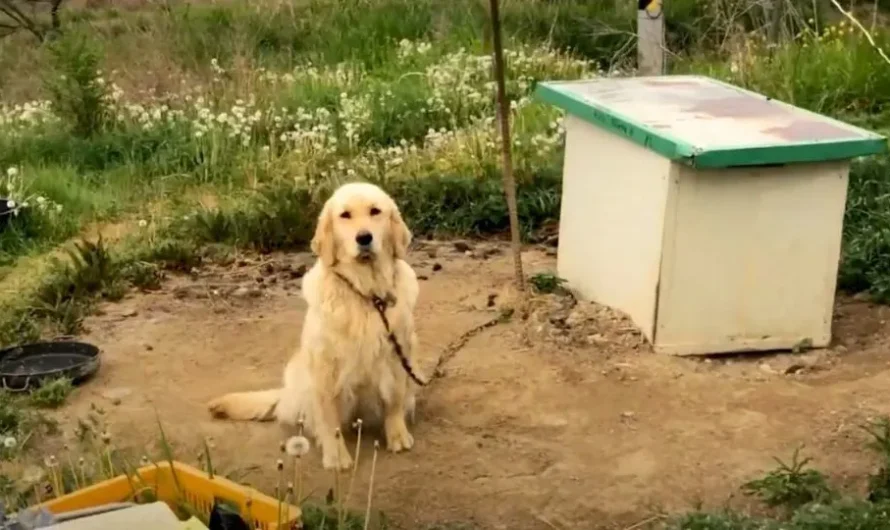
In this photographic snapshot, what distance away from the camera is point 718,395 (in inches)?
182

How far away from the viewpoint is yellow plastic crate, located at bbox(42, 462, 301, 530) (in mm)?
3215

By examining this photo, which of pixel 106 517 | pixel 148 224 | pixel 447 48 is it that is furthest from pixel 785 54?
pixel 106 517

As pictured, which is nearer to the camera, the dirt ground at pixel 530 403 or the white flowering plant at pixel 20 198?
the dirt ground at pixel 530 403

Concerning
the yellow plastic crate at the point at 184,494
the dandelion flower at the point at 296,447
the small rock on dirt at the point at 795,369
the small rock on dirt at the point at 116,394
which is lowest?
the small rock on dirt at the point at 116,394

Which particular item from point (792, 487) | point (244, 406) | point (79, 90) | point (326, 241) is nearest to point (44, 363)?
point (244, 406)

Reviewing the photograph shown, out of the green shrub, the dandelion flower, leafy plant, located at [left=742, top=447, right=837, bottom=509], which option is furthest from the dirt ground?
the green shrub

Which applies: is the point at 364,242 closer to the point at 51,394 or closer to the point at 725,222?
the point at 51,394

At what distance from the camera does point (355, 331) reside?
411 cm

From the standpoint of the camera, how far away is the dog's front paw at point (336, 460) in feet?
13.3

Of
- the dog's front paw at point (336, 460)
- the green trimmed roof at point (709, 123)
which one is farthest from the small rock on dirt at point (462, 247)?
the dog's front paw at point (336, 460)

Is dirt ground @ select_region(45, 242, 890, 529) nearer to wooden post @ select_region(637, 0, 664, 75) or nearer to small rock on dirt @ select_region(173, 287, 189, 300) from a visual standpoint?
small rock on dirt @ select_region(173, 287, 189, 300)

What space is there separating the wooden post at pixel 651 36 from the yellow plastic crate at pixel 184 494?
239 inches

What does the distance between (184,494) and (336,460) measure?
72 cm

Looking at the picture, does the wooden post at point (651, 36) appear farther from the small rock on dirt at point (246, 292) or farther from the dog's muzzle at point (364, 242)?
the dog's muzzle at point (364, 242)
